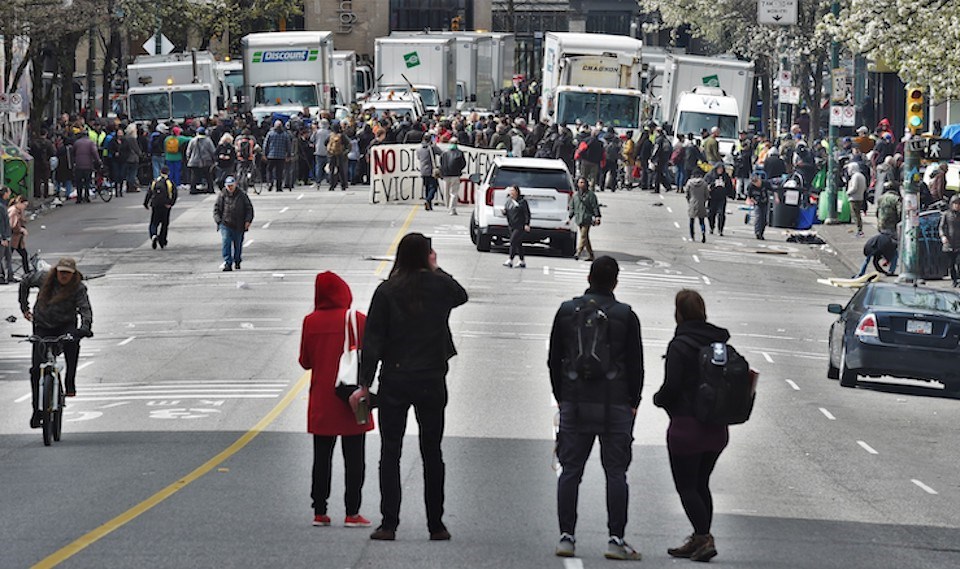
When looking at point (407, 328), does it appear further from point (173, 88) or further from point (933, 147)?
point (173, 88)

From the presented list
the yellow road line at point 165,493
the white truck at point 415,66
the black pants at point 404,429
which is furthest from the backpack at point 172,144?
the black pants at point 404,429

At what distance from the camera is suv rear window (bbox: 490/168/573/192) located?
35.2 metres

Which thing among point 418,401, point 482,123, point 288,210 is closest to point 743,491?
point 418,401

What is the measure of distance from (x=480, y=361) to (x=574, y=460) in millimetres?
11777

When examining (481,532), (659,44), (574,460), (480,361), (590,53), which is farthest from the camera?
(659,44)

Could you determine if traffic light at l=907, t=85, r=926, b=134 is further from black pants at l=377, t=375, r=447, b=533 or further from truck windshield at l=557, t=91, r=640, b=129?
truck windshield at l=557, t=91, r=640, b=129

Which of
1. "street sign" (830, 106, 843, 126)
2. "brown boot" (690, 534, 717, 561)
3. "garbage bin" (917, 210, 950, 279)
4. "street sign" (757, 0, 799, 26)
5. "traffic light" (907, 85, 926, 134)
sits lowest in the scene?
"garbage bin" (917, 210, 950, 279)

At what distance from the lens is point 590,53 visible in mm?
58438

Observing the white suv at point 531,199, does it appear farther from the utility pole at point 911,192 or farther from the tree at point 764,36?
the tree at point 764,36

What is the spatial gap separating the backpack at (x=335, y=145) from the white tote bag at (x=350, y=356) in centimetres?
3599

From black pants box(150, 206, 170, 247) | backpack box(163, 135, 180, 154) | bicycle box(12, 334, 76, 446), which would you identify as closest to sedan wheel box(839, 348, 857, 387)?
bicycle box(12, 334, 76, 446)

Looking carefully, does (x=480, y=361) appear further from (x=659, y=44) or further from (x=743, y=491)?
(x=659, y=44)

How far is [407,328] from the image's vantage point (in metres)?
10.8

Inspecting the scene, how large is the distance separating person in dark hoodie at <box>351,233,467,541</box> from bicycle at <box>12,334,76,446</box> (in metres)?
5.97
